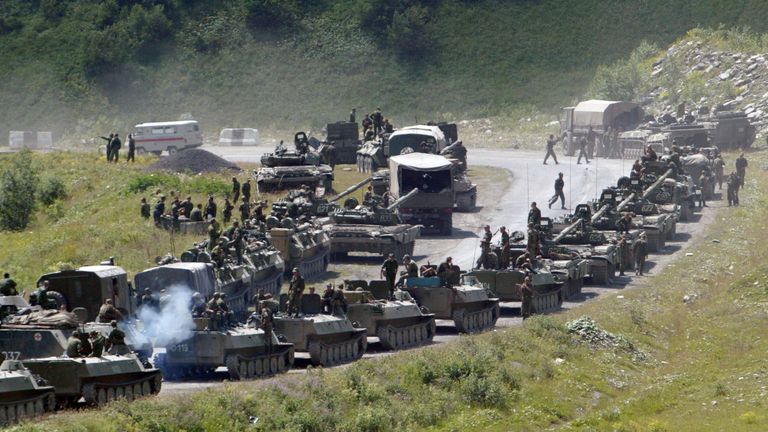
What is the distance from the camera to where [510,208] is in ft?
204

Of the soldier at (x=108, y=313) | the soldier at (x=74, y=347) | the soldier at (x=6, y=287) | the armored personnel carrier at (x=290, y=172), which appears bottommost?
the soldier at (x=74, y=347)

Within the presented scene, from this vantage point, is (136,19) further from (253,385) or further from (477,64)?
(253,385)

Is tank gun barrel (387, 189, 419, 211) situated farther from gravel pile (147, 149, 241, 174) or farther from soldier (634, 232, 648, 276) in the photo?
gravel pile (147, 149, 241, 174)

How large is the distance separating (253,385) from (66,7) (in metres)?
91.4

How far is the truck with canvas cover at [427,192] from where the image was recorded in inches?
2162

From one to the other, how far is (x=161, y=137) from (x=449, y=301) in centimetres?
4726

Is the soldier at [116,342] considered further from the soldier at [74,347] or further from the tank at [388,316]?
the tank at [388,316]

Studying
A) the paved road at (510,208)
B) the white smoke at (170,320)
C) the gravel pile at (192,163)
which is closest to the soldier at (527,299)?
the paved road at (510,208)

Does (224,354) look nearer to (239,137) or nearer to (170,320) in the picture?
(170,320)

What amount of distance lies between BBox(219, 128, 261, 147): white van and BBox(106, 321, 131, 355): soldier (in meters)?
67.0

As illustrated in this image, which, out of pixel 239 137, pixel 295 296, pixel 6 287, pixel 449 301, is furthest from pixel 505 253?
pixel 239 137

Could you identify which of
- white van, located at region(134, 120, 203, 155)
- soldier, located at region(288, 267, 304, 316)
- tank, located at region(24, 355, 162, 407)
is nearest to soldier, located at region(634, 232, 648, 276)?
soldier, located at region(288, 267, 304, 316)

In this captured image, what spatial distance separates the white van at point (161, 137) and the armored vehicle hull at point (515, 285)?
145ft

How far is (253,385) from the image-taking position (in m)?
29.4
